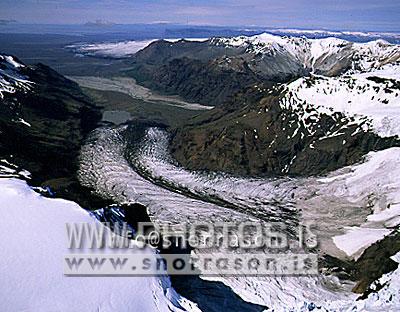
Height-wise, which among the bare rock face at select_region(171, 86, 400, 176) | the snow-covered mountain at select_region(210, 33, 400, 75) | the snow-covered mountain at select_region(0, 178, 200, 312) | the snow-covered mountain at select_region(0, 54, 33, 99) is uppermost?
the snow-covered mountain at select_region(210, 33, 400, 75)

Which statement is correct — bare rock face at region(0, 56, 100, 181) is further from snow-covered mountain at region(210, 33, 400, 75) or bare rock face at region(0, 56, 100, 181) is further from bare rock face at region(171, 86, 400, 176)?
snow-covered mountain at region(210, 33, 400, 75)

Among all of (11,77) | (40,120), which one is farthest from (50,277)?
(11,77)

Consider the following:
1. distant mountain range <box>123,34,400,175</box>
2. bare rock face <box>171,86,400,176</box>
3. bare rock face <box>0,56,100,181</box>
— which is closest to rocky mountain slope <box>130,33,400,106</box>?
Answer: bare rock face <box>0,56,100,181</box>

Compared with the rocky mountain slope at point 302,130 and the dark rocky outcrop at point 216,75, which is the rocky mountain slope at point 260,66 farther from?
the rocky mountain slope at point 302,130

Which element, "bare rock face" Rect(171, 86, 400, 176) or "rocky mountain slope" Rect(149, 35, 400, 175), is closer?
Answer: "bare rock face" Rect(171, 86, 400, 176)

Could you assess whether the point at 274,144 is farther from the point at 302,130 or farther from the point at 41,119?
the point at 41,119

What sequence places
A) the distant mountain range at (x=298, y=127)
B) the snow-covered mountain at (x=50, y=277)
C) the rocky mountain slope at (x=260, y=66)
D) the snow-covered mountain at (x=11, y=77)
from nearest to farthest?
the snow-covered mountain at (x=50, y=277)
the distant mountain range at (x=298, y=127)
the snow-covered mountain at (x=11, y=77)
the rocky mountain slope at (x=260, y=66)

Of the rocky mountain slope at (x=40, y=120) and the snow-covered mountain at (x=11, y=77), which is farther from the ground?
the snow-covered mountain at (x=11, y=77)

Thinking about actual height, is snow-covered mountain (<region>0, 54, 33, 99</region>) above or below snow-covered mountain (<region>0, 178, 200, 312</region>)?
above

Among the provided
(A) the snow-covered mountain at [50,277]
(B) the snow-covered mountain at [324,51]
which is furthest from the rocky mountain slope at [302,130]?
(B) the snow-covered mountain at [324,51]

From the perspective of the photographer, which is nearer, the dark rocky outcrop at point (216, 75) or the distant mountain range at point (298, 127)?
the distant mountain range at point (298, 127)
